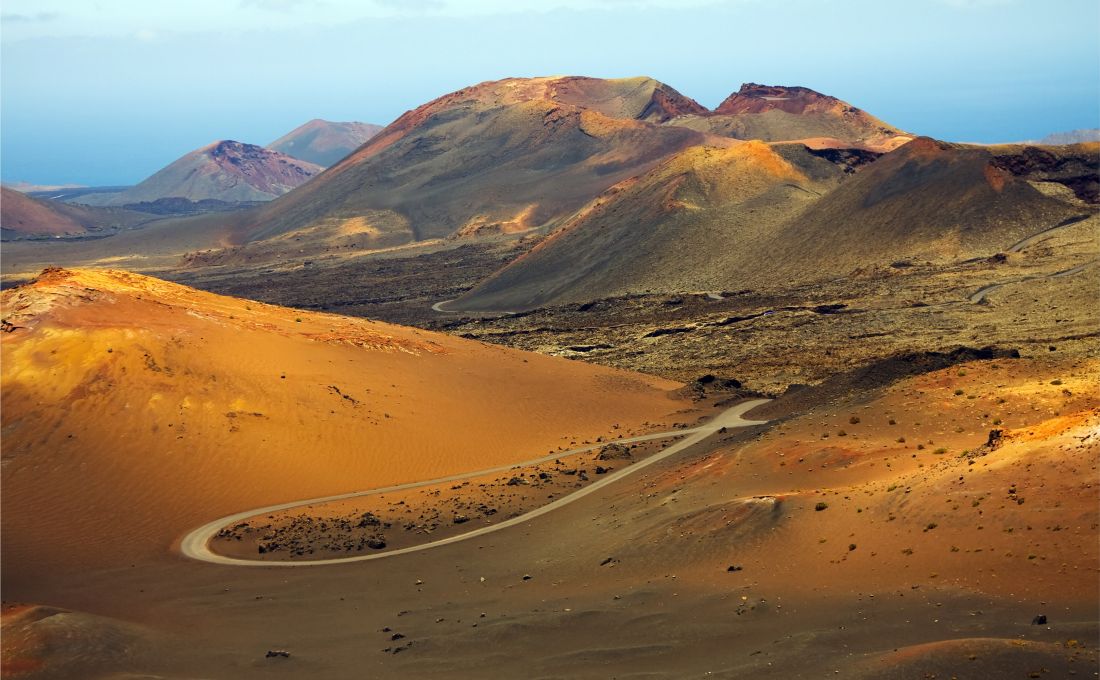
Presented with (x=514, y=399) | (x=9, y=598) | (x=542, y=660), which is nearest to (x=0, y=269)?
(x=514, y=399)

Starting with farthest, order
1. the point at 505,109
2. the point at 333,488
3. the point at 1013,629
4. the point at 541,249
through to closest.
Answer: the point at 505,109, the point at 541,249, the point at 333,488, the point at 1013,629

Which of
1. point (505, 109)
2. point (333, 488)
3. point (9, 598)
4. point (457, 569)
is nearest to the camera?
point (9, 598)

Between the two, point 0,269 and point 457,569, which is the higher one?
point 0,269

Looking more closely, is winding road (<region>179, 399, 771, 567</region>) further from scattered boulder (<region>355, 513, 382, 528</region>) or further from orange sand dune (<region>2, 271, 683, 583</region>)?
scattered boulder (<region>355, 513, 382, 528</region>)

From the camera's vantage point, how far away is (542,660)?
20.7m

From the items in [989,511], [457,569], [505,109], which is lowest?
[457,569]

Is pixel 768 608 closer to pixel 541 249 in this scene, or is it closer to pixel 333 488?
pixel 333 488

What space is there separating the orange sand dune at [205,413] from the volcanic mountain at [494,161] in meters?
91.9

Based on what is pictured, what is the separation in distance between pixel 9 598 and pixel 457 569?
1023 centimetres

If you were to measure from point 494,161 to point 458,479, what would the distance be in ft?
434

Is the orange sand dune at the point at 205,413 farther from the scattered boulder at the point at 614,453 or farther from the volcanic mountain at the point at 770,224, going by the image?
the volcanic mountain at the point at 770,224

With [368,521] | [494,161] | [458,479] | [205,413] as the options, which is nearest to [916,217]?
[458,479]

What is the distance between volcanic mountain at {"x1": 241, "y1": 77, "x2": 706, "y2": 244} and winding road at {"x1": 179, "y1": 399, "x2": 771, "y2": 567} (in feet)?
316

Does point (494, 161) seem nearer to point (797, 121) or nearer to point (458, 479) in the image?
point (797, 121)
